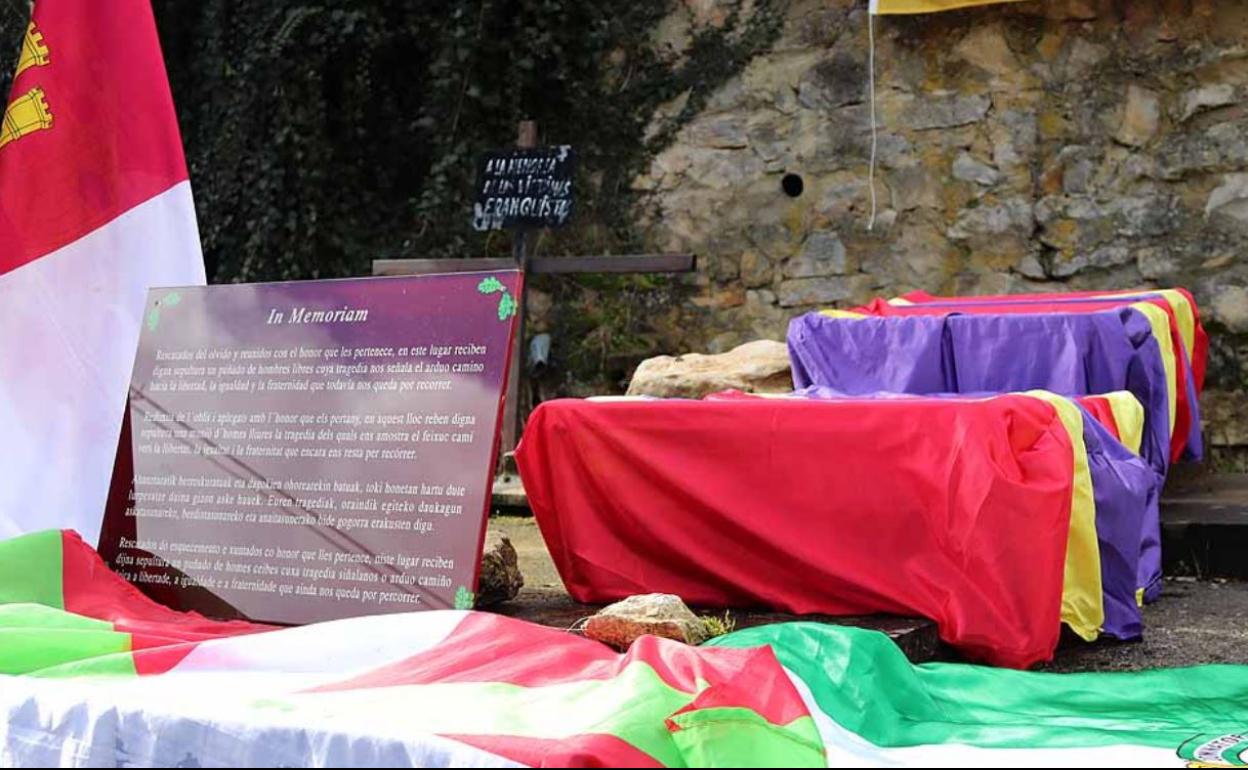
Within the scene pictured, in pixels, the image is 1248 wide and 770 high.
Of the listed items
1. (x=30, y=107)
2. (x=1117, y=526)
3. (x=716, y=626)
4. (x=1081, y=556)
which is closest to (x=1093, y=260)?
(x=1117, y=526)

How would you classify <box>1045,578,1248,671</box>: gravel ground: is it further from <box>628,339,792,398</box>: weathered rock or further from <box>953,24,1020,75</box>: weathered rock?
<box>953,24,1020,75</box>: weathered rock

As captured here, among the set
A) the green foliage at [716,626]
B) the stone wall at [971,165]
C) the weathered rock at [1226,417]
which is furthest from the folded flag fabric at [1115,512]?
the stone wall at [971,165]

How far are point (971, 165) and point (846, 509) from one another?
A: 3.69 m

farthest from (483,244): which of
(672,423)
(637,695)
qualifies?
(637,695)

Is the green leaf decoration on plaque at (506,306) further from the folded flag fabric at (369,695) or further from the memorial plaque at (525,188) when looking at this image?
the memorial plaque at (525,188)

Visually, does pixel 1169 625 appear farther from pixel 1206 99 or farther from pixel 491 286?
pixel 1206 99

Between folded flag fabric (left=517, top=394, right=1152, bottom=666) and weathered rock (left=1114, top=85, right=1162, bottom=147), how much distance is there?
319cm

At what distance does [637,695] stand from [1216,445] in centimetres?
475

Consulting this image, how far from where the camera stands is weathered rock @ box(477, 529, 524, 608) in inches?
136

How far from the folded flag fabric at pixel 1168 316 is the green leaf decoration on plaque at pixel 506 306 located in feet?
7.54

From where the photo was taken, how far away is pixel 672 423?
3.53 m

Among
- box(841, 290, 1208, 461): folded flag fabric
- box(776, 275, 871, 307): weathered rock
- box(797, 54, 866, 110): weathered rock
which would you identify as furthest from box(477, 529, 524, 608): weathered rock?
box(797, 54, 866, 110): weathered rock

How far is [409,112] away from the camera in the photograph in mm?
7656

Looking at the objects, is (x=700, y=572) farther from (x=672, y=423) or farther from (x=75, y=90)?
(x=75, y=90)
